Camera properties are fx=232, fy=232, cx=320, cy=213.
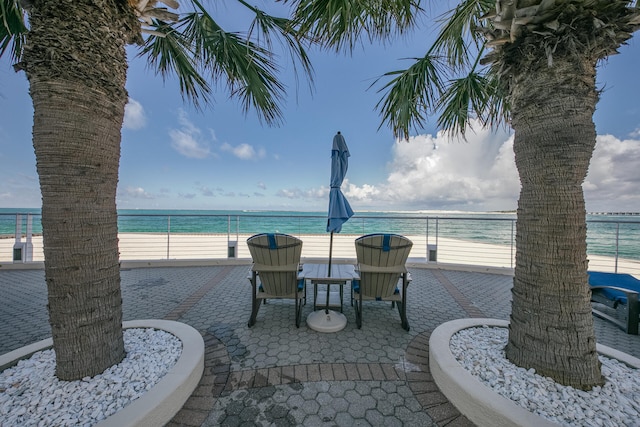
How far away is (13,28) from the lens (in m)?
1.96

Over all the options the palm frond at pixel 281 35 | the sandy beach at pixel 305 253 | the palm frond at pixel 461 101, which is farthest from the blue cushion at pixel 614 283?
the palm frond at pixel 281 35

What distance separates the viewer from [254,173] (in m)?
28.0

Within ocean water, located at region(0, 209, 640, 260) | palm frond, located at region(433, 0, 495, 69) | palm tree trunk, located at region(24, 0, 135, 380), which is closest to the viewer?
palm tree trunk, located at region(24, 0, 135, 380)

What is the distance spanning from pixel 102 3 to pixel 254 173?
27540 mm

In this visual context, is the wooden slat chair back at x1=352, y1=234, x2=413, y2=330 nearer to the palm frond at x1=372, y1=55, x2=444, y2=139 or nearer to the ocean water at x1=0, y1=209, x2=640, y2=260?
the ocean water at x1=0, y1=209, x2=640, y2=260

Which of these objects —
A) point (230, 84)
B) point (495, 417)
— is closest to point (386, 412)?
point (495, 417)

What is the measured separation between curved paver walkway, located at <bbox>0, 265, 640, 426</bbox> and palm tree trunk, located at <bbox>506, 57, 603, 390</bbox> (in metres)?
0.82

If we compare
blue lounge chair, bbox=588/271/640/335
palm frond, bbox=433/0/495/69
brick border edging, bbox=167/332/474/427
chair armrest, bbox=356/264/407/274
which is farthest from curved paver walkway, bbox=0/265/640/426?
palm frond, bbox=433/0/495/69

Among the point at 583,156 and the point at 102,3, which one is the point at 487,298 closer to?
the point at 583,156

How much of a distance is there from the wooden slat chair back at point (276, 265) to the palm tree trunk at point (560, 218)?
2041 mm

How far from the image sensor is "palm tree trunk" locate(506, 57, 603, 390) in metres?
1.49

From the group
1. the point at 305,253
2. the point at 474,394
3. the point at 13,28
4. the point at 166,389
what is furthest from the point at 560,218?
the point at 305,253

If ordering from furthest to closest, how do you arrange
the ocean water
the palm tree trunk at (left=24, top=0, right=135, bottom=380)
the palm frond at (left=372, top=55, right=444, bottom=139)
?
the ocean water → the palm frond at (left=372, top=55, right=444, bottom=139) → the palm tree trunk at (left=24, top=0, right=135, bottom=380)

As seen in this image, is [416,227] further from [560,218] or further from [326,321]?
[560,218]
